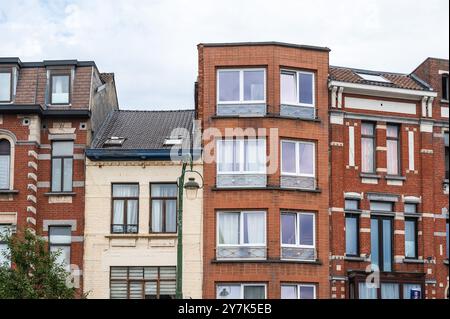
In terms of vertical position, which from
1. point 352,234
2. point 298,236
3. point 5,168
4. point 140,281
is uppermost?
point 5,168

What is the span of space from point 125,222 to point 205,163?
3995mm

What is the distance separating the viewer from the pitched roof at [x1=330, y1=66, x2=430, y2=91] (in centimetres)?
3862

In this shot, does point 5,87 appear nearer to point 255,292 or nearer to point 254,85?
point 254,85

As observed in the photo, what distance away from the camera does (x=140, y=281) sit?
3619 cm

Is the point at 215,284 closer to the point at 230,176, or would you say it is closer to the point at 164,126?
the point at 230,176

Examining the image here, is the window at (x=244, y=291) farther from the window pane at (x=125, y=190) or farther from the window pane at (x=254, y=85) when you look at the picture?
the window pane at (x=254, y=85)

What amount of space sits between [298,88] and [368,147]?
12.6 ft

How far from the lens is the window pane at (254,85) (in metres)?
37.8

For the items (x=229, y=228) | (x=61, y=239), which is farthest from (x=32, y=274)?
(x=229, y=228)

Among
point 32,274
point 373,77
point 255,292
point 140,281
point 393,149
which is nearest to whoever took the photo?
point 32,274

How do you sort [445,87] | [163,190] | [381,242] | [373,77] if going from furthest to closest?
1. [373,77]
2. [445,87]
3. [381,242]
4. [163,190]

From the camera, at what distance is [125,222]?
3666 cm
